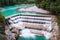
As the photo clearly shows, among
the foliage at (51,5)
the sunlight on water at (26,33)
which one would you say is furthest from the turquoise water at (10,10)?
the sunlight on water at (26,33)

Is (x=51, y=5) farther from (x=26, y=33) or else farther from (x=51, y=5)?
(x=26, y=33)

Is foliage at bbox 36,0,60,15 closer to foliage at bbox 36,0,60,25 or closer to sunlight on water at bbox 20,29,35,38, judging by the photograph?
foliage at bbox 36,0,60,25

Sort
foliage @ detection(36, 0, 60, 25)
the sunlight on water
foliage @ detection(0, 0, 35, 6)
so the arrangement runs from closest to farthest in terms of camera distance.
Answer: the sunlight on water, foliage @ detection(0, 0, 35, 6), foliage @ detection(36, 0, 60, 25)

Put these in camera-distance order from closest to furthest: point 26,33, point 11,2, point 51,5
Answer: point 26,33, point 11,2, point 51,5

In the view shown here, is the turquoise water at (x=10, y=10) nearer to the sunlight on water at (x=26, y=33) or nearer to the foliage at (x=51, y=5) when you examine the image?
the foliage at (x=51, y=5)

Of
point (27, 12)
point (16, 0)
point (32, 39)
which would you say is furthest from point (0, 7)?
point (32, 39)

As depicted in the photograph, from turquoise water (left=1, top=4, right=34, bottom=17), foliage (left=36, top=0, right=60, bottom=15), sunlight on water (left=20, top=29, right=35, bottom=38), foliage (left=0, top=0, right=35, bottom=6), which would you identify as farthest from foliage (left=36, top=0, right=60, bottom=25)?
sunlight on water (left=20, top=29, right=35, bottom=38)

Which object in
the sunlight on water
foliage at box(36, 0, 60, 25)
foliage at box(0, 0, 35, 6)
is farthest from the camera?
→ foliage at box(36, 0, 60, 25)

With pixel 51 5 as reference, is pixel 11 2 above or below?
above

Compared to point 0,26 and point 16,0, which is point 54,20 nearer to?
point 16,0

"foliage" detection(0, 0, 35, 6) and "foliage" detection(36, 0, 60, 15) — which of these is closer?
"foliage" detection(0, 0, 35, 6)

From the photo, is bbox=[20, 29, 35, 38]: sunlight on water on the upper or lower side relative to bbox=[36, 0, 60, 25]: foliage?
lower

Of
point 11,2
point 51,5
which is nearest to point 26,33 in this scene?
point 11,2
